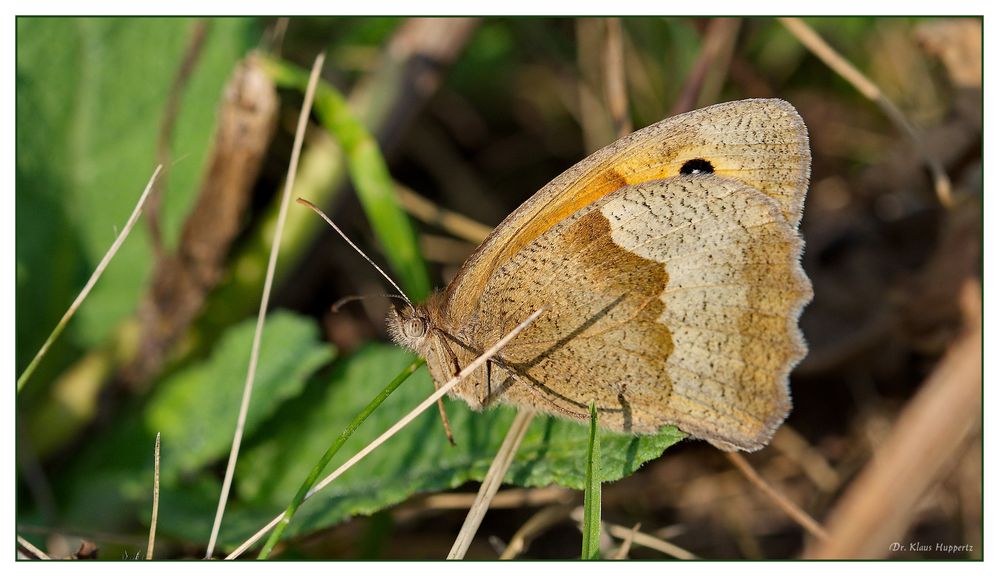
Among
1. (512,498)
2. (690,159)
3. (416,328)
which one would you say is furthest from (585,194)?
(512,498)

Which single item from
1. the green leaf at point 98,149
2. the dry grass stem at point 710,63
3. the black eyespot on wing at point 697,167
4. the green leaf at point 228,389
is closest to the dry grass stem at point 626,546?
the black eyespot on wing at point 697,167

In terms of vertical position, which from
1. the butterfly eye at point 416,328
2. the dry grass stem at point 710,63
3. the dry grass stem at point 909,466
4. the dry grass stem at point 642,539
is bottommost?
the dry grass stem at point 642,539

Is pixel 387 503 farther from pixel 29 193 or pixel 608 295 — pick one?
pixel 29 193

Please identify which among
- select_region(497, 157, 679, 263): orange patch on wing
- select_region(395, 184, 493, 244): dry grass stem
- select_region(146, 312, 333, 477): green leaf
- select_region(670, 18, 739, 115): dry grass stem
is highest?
select_region(670, 18, 739, 115): dry grass stem

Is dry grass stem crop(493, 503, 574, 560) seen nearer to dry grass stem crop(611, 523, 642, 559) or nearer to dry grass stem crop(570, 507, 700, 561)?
dry grass stem crop(570, 507, 700, 561)

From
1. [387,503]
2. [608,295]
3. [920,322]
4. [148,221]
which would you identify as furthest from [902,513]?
[148,221]

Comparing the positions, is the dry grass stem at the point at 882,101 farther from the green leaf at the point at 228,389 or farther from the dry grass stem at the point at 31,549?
the dry grass stem at the point at 31,549

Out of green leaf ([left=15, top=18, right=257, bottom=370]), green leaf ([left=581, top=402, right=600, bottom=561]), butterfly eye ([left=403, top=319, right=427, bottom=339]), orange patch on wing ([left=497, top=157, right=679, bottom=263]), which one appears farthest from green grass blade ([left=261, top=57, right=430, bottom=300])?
green leaf ([left=581, top=402, right=600, bottom=561])
